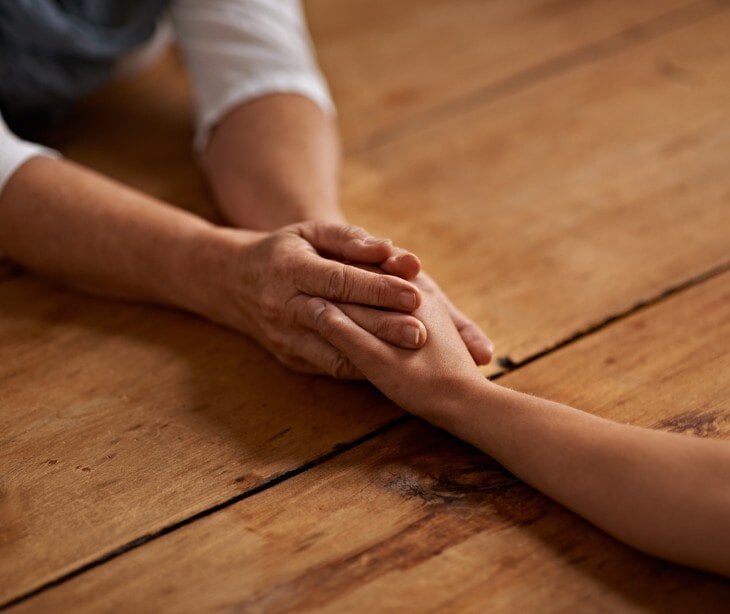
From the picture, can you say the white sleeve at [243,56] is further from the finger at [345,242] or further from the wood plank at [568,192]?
the finger at [345,242]

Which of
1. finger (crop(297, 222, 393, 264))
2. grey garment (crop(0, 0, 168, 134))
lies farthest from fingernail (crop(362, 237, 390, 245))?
grey garment (crop(0, 0, 168, 134))

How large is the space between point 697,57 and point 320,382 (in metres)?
0.77

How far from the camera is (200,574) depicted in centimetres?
61

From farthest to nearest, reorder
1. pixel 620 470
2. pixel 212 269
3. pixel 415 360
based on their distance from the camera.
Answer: pixel 212 269
pixel 415 360
pixel 620 470

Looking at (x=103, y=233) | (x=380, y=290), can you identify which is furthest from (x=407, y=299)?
(x=103, y=233)

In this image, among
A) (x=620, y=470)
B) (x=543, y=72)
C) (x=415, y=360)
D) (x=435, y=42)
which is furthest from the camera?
(x=435, y=42)

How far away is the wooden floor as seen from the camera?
607 millimetres

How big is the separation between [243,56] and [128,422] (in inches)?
18.3

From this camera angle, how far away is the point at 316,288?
734 mm

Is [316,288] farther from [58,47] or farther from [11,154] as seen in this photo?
[58,47]

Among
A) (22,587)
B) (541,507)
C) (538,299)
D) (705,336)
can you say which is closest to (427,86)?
(538,299)

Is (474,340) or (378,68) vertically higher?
(378,68)

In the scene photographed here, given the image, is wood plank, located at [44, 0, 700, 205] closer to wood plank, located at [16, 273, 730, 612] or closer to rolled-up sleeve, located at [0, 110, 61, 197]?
rolled-up sleeve, located at [0, 110, 61, 197]

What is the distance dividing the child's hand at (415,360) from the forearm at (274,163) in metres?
0.19
